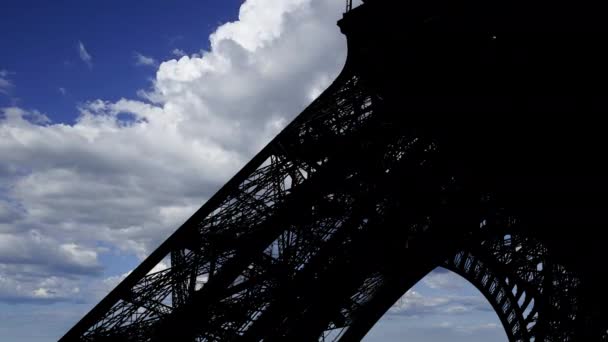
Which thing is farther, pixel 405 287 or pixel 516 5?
pixel 405 287

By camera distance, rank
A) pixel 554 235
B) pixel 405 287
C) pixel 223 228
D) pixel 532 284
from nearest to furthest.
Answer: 1. pixel 223 228
2. pixel 554 235
3. pixel 405 287
4. pixel 532 284

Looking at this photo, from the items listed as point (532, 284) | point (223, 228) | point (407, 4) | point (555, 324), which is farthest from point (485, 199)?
point (555, 324)

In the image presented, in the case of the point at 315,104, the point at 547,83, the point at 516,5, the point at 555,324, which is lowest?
the point at 555,324

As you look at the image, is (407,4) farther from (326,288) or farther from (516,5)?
(326,288)

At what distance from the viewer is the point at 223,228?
14.2m

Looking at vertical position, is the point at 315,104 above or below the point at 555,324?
above

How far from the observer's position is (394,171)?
49.4 feet

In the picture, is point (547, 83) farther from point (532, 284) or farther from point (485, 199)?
point (532, 284)

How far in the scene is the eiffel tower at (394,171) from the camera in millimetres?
10219

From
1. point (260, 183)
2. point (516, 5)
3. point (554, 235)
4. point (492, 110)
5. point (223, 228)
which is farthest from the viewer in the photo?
point (554, 235)

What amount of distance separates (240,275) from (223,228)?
1552mm

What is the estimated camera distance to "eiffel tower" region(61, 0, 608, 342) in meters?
10.2

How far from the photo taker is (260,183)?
15.1m

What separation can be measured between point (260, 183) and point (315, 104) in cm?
384
